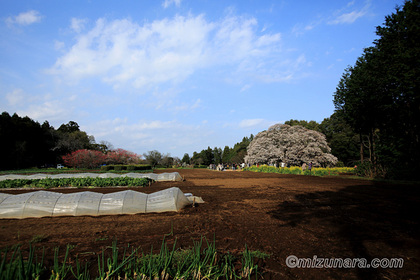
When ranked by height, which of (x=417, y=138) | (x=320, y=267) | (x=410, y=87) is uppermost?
(x=410, y=87)

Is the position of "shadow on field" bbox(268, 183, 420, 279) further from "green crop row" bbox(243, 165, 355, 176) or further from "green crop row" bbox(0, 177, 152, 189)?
"green crop row" bbox(243, 165, 355, 176)

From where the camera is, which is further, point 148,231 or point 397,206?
point 397,206

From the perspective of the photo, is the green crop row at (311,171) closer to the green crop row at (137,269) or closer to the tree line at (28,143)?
the green crop row at (137,269)

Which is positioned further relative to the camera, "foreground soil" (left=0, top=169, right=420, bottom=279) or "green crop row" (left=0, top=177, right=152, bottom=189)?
"green crop row" (left=0, top=177, right=152, bottom=189)

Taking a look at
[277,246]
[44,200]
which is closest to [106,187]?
[44,200]

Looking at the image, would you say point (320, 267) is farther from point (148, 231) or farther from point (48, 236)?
point (48, 236)

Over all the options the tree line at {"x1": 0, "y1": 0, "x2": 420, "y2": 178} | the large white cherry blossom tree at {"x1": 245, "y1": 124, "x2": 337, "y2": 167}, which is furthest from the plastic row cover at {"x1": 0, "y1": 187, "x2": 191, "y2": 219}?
the large white cherry blossom tree at {"x1": 245, "y1": 124, "x2": 337, "y2": 167}

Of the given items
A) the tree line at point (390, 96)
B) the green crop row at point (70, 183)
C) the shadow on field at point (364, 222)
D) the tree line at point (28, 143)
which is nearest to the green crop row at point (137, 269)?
the shadow on field at point (364, 222)

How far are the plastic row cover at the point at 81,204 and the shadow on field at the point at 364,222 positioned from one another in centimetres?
353

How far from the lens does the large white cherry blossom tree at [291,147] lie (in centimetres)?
2927

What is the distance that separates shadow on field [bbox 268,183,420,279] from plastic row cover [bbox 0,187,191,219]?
353 cm

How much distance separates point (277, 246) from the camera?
13.4ft

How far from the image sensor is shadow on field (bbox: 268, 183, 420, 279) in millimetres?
3982

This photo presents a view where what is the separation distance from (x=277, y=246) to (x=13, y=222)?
6468 mm
